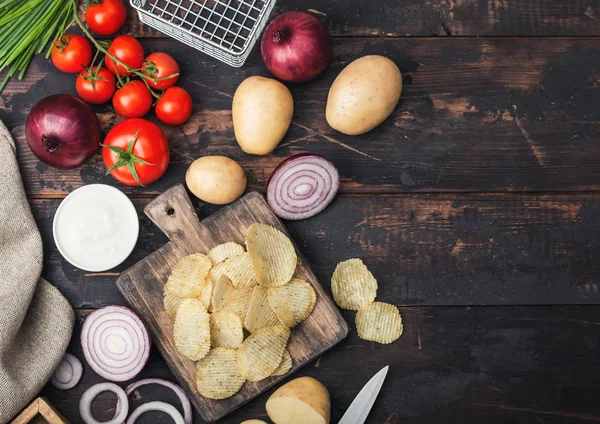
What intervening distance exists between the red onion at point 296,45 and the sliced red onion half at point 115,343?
0.80m

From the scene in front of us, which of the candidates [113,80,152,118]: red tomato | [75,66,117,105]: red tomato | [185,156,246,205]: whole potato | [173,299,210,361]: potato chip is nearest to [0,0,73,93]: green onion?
[75,66,117,105]: red tomato

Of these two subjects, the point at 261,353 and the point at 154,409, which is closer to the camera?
the point at 261,353

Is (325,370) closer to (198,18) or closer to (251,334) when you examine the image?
(251,334)

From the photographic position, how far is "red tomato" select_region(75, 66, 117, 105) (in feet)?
5.51

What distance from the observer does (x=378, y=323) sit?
172cm

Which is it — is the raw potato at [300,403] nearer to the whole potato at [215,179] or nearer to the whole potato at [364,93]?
the whole potato at [215,179]

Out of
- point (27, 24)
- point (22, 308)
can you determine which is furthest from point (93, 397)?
point (27, 24)

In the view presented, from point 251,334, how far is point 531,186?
0.93 metres

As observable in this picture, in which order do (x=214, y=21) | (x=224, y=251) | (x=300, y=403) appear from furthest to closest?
(x=214, y=21), (x=224, y=251), (x=300, y=403)

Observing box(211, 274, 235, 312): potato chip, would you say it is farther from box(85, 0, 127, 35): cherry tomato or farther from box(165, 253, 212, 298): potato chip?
box(85, 0, 127, 35): cherry tomato

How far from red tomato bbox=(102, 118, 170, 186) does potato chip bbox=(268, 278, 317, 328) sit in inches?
18.3

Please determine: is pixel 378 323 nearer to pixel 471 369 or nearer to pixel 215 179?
pixel 471 369

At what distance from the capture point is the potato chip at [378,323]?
172 centimetres

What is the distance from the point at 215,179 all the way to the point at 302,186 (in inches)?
9.6
